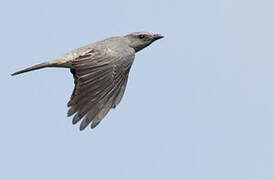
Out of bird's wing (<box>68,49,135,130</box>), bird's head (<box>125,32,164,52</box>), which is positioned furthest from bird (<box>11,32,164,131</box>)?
bird's head (<box>125,32,164,52</box>)

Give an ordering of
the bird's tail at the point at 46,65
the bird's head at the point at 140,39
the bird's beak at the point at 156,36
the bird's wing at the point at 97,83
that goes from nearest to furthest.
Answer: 1. the bird's wing at the point at 97,83
2. the bird's tail at the point at 46,65
3. the bird's head at the point at 140,39
4. the bird's beak at the point at 156,36

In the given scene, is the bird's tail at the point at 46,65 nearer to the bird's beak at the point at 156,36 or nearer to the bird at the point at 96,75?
the bird at the point at 96,75

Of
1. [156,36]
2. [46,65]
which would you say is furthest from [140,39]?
[46,65]

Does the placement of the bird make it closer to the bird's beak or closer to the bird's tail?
the bird's tail

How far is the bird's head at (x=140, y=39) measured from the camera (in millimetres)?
21016

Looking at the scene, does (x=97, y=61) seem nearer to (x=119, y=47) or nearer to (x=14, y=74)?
(x=119, y=47)

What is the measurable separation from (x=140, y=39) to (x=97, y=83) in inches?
132

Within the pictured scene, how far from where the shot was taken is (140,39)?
21234mm

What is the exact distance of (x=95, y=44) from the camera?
63.8 feet

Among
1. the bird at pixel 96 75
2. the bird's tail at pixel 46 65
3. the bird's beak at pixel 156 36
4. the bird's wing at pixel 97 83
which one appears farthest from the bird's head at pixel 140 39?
the bird's tail at pixel 46 65

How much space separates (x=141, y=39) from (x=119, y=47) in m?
2.14

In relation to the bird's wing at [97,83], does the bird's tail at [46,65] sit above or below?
above

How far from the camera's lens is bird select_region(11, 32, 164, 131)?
1752 centimetres

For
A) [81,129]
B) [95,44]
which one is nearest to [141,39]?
[95,44]
